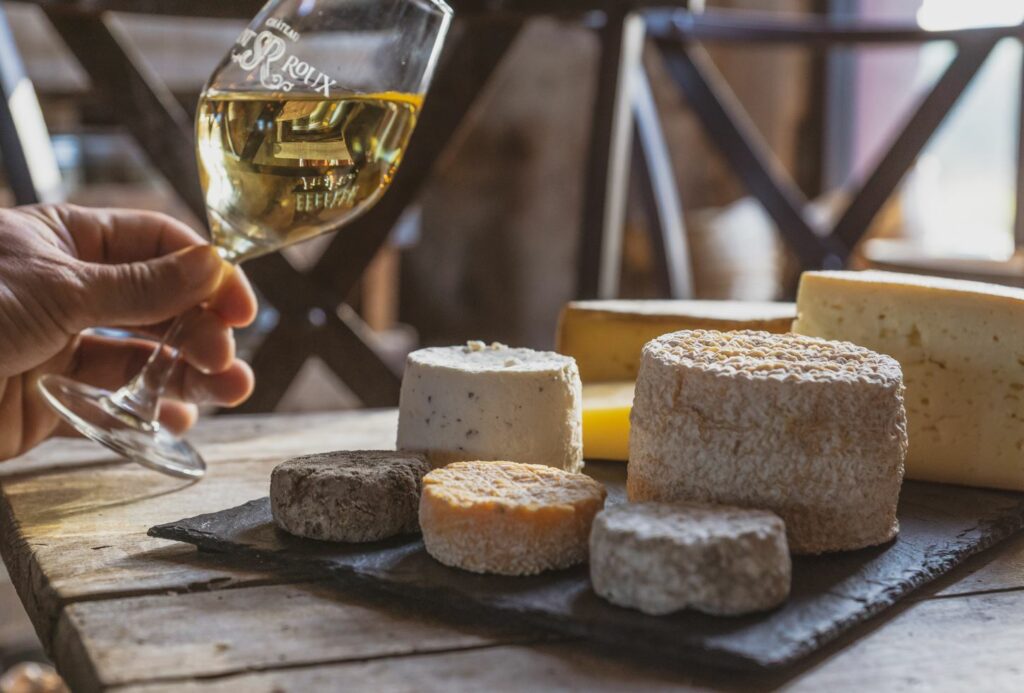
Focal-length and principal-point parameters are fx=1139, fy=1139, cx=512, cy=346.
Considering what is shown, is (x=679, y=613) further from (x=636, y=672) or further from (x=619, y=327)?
(x=619, y=327)

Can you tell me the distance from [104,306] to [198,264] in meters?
0.09

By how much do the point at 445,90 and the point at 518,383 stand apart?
87 centimetres

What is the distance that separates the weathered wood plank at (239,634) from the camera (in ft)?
1.96

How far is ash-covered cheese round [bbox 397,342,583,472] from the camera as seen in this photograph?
869 mm

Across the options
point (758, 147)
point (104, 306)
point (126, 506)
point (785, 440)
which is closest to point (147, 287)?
point (104, 306)

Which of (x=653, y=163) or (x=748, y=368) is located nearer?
(x=748, y=368)

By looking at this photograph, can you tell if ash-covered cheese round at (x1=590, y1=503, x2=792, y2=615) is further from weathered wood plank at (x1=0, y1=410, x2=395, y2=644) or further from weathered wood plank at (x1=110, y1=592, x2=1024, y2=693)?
weathered wood plank at (x1=0, y1=410, x2=395, y2=644)

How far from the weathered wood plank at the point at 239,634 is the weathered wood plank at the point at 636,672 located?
0.01 meters

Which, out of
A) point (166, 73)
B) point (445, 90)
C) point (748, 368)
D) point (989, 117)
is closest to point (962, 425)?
point (748, 368)

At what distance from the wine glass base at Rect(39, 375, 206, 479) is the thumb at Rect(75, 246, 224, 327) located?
0.08 meters

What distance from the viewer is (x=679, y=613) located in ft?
2.05

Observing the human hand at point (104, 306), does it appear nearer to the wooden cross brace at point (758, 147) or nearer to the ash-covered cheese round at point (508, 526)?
the ash-covered cheese round at point (508, 526)

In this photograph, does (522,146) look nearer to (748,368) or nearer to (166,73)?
(166,73)

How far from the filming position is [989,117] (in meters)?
3.53
